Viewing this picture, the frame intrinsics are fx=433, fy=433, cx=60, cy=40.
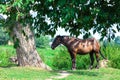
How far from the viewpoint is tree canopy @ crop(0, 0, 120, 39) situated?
12753 millimetres

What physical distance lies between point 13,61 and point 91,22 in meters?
15.9

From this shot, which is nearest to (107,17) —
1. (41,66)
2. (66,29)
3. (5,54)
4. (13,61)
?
(66,29)

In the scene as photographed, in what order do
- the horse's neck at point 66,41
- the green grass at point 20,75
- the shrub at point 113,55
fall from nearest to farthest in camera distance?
the green grass at point 20,75, the horse's neck at point 66,41, the shrub at point 113,55

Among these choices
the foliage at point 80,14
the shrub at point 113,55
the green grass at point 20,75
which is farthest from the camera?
the shrub at point 113,55

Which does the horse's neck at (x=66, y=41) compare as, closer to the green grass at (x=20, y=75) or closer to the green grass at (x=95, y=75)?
the green grass at (x=95, y=75)

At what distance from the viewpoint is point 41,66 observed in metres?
24.0

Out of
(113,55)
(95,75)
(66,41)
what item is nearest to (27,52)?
(66,41)

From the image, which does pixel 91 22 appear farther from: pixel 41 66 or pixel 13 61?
pixel 13 61

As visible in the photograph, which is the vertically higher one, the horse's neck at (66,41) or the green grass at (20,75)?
the horse's neck at (66,41)

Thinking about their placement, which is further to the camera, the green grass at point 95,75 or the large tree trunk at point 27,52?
the large tree trunk at point 27,52

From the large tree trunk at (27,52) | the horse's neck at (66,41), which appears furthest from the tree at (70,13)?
the horse's neck at (66,41)

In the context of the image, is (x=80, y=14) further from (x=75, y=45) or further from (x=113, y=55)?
(x=113, y=55)

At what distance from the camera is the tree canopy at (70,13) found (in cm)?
1275

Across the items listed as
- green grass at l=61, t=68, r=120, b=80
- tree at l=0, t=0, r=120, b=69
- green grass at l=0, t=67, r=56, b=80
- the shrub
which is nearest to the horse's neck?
green grass at l=61, t=68, r=120, b=80
